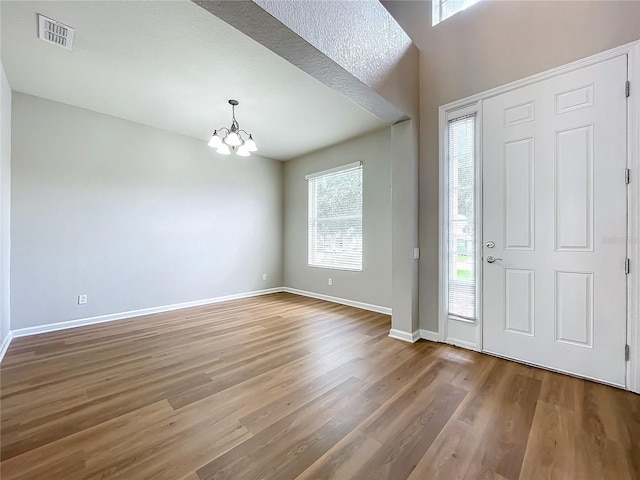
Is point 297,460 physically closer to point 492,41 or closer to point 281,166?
point 492,41

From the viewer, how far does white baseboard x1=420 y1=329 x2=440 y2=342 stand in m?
2.85

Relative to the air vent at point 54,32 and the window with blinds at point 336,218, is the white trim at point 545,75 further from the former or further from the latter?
the air vent at point 54,32

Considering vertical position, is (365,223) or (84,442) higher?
(365,223)

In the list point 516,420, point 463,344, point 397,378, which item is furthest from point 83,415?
point 463,344

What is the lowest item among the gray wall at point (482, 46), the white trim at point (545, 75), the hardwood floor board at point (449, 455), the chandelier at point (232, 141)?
the hardwood floor board at point (449, 455)

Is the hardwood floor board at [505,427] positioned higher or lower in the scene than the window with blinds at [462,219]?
lower

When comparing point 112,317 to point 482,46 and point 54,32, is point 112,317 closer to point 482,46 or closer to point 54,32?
Result: point 54,32

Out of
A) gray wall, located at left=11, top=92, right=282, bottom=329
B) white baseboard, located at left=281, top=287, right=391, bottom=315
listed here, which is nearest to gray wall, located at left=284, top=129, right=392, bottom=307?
white baseboard, located at left=281, top=287, right=391, bottom=315

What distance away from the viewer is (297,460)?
1.34 metres

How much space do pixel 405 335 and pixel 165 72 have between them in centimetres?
375

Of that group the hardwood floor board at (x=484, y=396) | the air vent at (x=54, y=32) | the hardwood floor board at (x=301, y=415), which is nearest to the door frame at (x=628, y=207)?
the hardwood floor board at (x=301, y=415)

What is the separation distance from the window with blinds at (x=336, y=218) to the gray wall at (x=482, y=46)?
1656mm

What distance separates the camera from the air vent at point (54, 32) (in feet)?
6.84

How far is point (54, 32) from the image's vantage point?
85.5 inches
